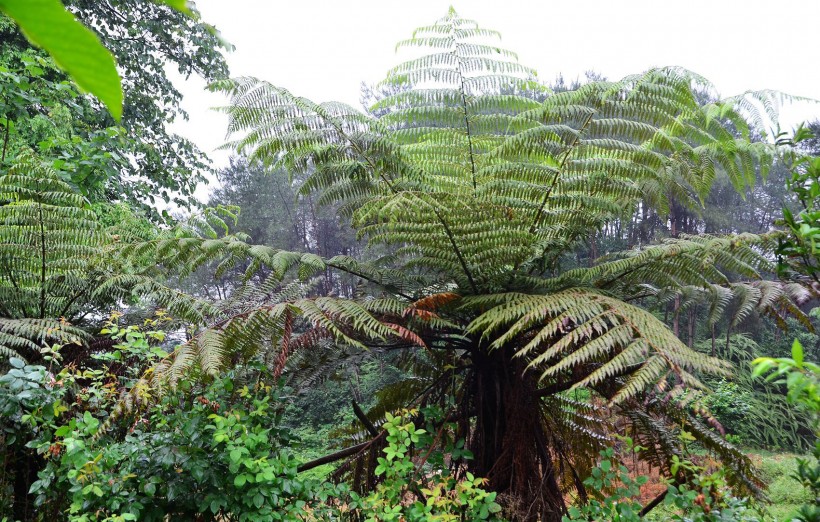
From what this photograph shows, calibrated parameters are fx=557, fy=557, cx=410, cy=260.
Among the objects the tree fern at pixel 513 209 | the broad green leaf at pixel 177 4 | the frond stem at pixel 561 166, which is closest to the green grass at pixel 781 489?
the tree fern at pixel 513 209

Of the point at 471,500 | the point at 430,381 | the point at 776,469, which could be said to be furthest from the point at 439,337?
the point at 776,469

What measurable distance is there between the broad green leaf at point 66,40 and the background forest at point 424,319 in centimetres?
134

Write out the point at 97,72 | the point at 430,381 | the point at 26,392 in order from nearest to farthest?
the point at 97,72 < the point at 26,392 < the point at 430,381

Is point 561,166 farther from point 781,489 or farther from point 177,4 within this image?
point 781,489

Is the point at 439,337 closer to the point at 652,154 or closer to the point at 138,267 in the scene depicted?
the point at 652,154

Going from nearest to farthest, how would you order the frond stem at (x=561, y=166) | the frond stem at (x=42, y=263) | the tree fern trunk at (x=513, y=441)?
the tree fern trunk at (x=513, y=441) → the frond stem at (x=561, y=166) → the frond stem at (x=42, y=263)

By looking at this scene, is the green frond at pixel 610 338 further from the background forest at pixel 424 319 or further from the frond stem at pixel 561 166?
the frond stem at pixel 561 166

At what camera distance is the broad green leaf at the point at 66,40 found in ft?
0.40

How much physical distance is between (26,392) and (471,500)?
1.24 m

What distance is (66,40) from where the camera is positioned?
0.13 m

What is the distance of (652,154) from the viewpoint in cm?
182

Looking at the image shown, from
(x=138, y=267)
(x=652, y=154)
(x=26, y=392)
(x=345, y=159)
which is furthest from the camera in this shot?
(x=138, y=267)

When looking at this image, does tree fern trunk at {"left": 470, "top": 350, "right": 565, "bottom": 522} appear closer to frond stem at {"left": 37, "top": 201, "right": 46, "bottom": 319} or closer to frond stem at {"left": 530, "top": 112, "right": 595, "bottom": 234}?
frond stem at {"left": 530, "top": 112, "right": 595, "bottom": 234}

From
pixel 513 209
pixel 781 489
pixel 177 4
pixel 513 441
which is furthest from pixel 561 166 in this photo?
pixel 781 489
